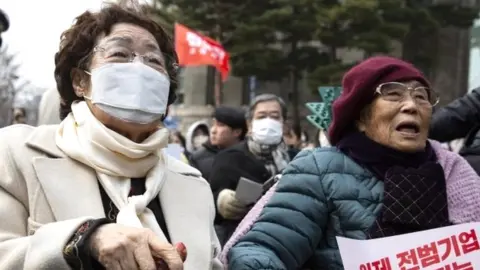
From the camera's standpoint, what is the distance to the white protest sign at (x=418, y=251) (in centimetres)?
239

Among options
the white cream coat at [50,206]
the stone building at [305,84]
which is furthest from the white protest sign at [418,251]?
the stone building at [305,84]

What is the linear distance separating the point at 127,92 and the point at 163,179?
30 cm

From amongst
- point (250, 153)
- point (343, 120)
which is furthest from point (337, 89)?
point (343, 120)

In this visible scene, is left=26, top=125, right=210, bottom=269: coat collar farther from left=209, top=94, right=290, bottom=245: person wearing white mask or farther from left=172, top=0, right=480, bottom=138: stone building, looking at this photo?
left=172, top=0, right=480, bottom=138: stone building

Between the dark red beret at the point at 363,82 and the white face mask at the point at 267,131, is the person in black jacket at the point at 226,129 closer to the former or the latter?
the white face mask at the point at 267,131

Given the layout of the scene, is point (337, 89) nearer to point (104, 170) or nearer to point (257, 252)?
point (257, 252)

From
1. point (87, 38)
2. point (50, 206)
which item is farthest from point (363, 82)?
point (50, 206)

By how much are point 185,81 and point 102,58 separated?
3103 centimetres

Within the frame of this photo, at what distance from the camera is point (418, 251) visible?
7.89 feet

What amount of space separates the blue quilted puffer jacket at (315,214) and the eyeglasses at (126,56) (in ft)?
2.18

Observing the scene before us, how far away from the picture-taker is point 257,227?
107 inches

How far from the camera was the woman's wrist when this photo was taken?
1.90m

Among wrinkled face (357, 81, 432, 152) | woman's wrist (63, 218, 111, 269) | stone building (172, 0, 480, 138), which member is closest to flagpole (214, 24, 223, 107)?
stone building (172, 0, 480, 138)

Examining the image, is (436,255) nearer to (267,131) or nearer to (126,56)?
(126,56)
